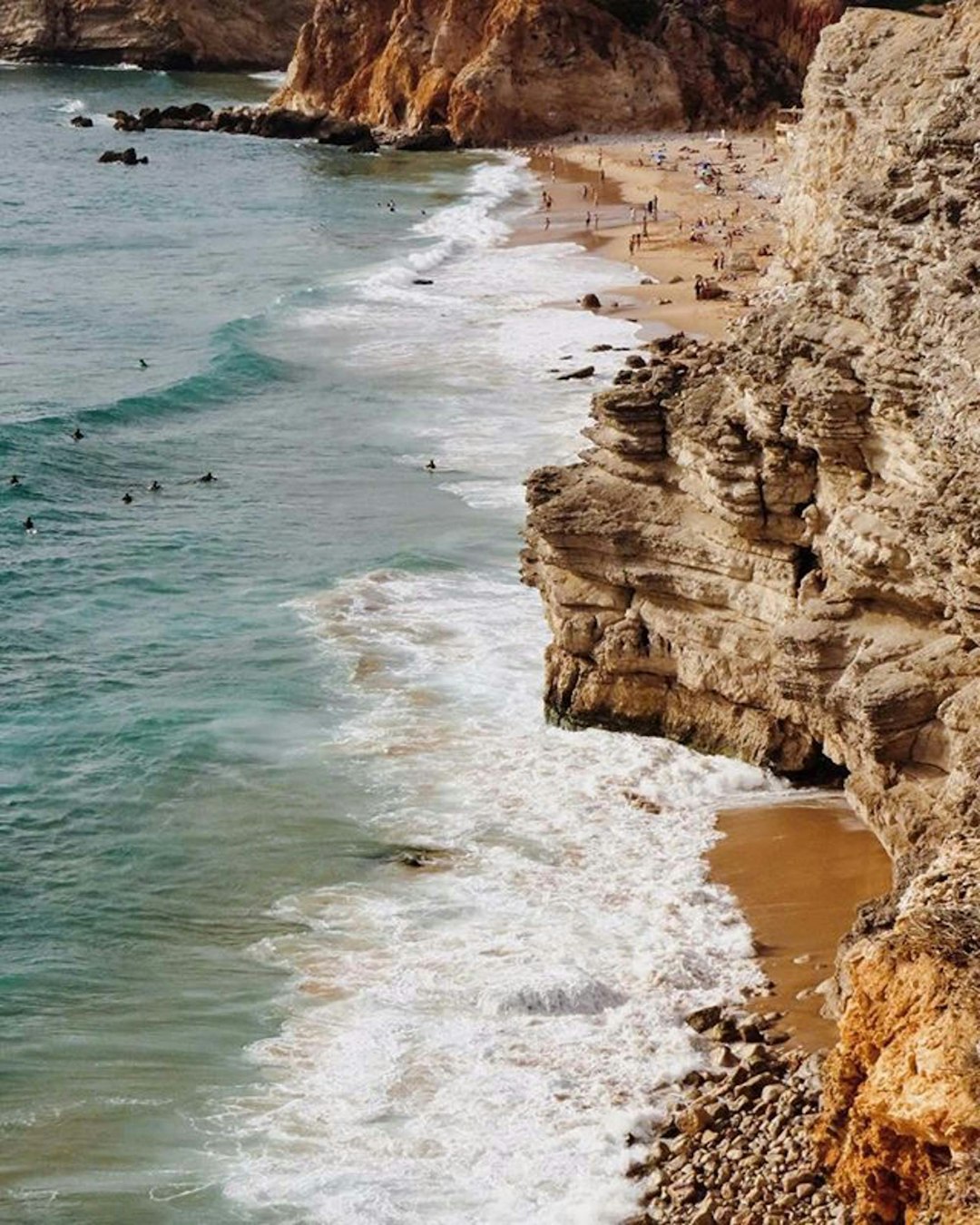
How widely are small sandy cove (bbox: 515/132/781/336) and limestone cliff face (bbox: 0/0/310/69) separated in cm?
4779

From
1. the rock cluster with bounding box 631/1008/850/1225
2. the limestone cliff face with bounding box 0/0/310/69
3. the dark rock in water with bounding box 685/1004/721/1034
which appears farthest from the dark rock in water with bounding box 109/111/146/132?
the rock cluster with bounding box 631/1008/850/1225

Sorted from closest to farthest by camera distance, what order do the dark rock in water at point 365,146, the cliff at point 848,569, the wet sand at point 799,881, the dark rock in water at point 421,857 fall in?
the cliff at point 848,569
the wet sand at point 799,881
the dark rock in water at point 421,857
the dark rock in water at point 365,146

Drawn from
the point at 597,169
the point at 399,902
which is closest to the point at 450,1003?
the point at 399,902

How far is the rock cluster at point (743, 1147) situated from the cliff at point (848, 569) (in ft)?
2.63

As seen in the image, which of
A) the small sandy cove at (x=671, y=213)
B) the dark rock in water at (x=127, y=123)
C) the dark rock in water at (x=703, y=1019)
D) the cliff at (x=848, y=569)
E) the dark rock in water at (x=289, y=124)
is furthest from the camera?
the dark rock in water at (x=127, y=123)

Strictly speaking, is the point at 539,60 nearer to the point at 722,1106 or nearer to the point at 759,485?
the point at 759,485

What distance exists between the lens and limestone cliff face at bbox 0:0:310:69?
126 m

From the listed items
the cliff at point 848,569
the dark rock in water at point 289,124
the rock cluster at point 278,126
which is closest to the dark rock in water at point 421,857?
the cliff at point 848,569

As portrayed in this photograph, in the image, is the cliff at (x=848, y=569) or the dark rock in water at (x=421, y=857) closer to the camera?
the cliff at (x=848, y=569)

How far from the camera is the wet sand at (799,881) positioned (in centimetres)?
1683

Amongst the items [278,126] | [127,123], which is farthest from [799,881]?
[127,123]

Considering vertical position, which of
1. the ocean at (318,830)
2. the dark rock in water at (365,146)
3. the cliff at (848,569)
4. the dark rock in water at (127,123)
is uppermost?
the dark rock in water at (127,123)

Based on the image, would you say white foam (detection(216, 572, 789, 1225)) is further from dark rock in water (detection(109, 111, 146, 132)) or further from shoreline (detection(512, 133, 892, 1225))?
dark rock in water (detection(109, 111, 146, 132))

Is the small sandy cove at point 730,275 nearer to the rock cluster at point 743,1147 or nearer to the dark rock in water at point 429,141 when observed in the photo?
the rock cluster at point 743,1147
